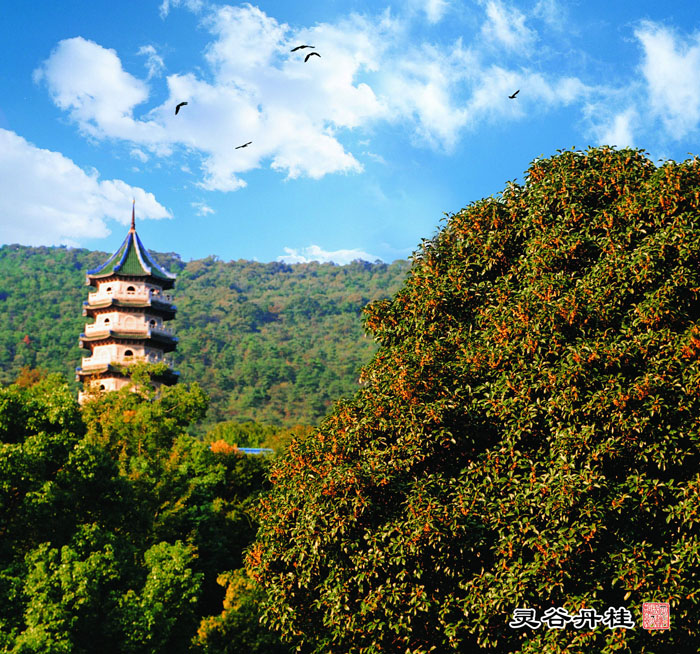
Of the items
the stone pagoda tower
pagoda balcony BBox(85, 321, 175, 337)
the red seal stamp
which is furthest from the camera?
pagoda balcony BBox(85, 321, 175, 337)

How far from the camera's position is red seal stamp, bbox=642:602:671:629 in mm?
8312

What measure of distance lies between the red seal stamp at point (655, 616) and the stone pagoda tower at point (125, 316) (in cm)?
3298

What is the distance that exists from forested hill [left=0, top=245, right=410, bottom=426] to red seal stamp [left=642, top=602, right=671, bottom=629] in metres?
44.2

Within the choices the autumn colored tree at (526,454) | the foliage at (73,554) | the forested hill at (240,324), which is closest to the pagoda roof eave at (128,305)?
the forested hill at (240,324)

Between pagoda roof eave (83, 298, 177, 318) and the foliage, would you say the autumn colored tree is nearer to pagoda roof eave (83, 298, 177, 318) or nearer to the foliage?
the foliage

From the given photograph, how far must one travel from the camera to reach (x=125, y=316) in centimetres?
4038

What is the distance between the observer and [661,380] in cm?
872

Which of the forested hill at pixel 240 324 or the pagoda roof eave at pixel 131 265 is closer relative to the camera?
the pagoda roof eave at pixel 131 265

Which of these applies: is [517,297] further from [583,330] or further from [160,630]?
[160,630]

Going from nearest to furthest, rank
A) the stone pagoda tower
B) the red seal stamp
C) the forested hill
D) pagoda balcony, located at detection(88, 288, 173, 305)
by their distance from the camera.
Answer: the red seal stamp, the stone pagoda tower, pagoda balcony, located at detection(88, 288, 173, 305), the forested hill

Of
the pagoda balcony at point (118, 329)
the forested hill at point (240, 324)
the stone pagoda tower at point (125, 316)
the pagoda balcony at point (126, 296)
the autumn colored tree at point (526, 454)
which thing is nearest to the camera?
the autumn colored tree at point (526, 454)

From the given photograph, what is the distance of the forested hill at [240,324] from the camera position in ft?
232

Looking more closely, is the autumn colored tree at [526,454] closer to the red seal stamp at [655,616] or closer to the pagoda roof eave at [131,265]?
the red seal stamp at [655,616]

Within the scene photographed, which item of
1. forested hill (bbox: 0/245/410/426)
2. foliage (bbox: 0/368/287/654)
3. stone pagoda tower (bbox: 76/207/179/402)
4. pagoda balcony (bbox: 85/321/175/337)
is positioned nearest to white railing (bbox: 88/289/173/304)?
stone pagoda tower (bbox: 76/207/179/402)
